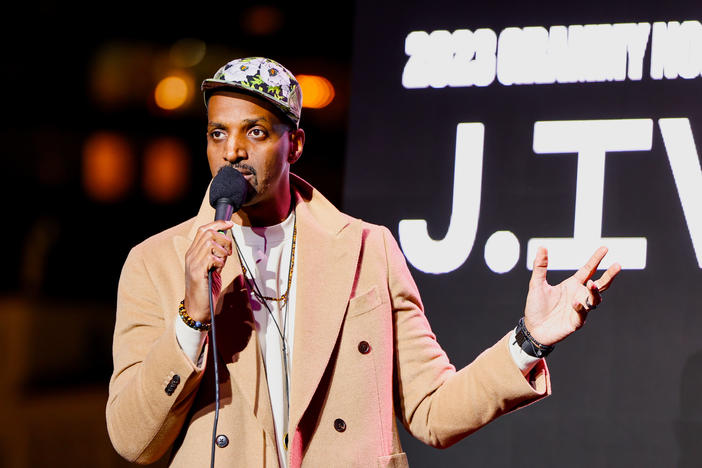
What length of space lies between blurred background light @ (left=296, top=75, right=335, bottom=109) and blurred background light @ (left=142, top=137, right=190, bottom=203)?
0.71 meters

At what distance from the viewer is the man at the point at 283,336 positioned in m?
1.94

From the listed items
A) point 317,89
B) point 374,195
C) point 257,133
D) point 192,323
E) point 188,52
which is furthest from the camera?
point 188,52

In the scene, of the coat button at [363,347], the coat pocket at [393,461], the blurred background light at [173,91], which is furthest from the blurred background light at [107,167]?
the coat pocket at [393,461]

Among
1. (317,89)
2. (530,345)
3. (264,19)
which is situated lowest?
(530,345)

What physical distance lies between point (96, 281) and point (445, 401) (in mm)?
2765

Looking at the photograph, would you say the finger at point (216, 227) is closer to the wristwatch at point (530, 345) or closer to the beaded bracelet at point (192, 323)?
the beaded bracelet at point (192, 323)

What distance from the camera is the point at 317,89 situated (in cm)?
411

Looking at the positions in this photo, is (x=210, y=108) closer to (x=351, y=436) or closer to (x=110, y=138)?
(x=351, y=436)

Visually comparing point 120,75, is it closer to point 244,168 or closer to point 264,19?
point 264,19

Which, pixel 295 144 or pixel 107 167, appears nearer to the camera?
pixel 295 144

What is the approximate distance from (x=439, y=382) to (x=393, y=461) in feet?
0.71

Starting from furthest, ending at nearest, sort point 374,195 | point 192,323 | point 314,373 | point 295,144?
point 374,195
point 295,144
point 314,373
point 192,323

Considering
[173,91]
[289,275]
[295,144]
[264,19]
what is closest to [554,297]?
[289,275]

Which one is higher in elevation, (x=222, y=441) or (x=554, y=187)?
(x=554, y=187)
